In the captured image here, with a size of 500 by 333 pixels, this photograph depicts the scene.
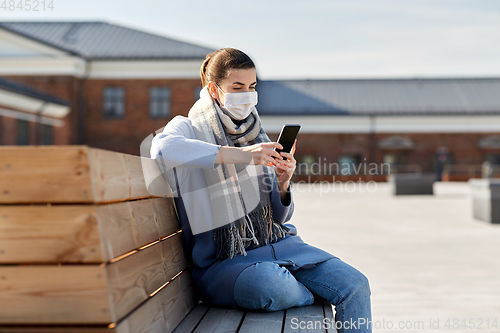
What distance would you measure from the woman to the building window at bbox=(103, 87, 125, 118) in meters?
26.6

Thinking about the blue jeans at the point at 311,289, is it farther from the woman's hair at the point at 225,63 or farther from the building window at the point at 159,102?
the building window at the point at 159,102

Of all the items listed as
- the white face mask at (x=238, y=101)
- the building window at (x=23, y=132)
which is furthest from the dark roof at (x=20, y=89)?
the white face mask at (x=238, y=101)

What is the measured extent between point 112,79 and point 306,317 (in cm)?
2749

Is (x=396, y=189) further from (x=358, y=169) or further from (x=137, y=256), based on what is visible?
(x=137, y=256)

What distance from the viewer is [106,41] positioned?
29047 mm

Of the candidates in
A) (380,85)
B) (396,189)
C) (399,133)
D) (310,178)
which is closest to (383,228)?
(396,189)

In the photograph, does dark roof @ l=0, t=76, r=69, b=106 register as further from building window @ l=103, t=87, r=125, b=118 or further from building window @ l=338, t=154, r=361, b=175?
building window @ l=338, t=154, r=361, b=175

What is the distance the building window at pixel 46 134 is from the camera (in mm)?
23109

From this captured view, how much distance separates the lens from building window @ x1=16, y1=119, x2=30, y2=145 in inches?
810

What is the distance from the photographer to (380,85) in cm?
3922

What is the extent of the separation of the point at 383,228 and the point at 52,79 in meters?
22.5

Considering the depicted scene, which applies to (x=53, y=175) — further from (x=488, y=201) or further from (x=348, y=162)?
(x=348, y=162)

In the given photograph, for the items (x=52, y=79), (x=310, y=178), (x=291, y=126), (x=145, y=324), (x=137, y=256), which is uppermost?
(x=52, y=79)

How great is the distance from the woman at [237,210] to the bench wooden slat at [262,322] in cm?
5
